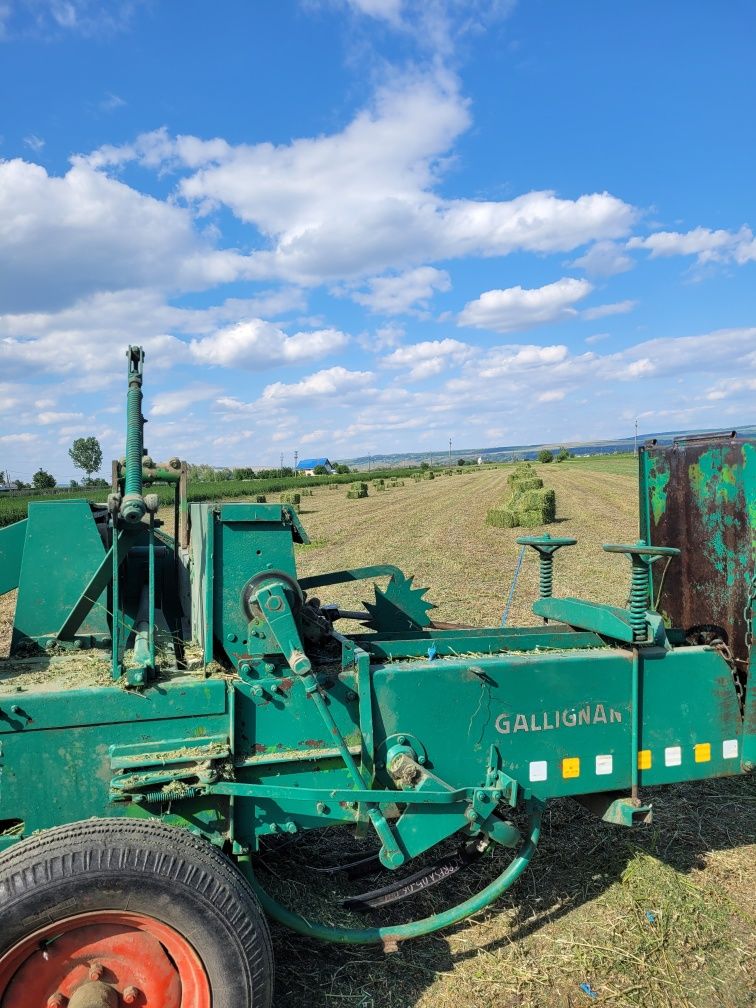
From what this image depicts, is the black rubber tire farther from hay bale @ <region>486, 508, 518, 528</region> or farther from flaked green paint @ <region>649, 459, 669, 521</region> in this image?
hay bale @ <region>486, 508, 518, 528</region>

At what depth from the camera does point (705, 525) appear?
164 inches

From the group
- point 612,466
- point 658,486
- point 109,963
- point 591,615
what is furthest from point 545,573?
point 612,466

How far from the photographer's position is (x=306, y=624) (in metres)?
3.62

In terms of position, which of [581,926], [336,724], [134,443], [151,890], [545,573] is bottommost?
[581,926]

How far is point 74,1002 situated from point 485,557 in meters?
12.7

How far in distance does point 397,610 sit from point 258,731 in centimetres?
161

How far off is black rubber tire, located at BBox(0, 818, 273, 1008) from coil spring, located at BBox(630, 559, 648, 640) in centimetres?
203

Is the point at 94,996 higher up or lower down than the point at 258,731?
lower down

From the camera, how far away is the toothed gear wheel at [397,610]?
448 centimetres

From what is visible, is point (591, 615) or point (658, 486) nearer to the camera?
point (591, 615)

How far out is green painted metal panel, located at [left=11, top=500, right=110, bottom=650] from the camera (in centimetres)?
392

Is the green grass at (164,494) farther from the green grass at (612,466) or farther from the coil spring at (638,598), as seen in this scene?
the coil spring at (638,598)

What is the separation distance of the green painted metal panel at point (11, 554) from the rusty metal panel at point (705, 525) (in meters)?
3.37

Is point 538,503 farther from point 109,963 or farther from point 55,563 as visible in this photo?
point 109,963
